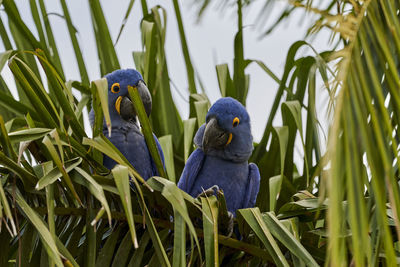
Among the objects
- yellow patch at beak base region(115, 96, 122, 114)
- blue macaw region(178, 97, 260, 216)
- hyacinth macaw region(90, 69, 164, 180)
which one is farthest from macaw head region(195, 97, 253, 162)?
yellow patch at beak base region(115, 96, 122, 114)

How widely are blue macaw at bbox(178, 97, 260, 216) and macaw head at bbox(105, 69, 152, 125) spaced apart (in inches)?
11.5

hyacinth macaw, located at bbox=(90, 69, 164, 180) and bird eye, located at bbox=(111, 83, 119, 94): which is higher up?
bird eye, located at bbox=(111, 83, 119, 94)

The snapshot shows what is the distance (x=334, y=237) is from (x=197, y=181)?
5.52 feet

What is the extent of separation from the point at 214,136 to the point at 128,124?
1.21 ft

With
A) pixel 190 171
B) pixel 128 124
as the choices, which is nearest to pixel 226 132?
pixel 190 171

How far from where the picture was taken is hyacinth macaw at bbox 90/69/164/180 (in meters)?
2.36

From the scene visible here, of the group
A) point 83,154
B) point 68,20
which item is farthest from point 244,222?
point 68,20

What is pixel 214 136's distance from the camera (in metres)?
2.38

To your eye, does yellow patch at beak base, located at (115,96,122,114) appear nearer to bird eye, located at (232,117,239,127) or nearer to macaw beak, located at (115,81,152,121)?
macaw beak, located at (115,81,152,121)

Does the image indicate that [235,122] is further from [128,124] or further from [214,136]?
[128,124]

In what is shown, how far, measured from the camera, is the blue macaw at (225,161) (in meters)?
2.39

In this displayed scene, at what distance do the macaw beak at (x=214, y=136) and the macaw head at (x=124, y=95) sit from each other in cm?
28

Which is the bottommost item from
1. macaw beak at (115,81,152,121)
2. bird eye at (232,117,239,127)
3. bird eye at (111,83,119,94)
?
bird eye at (232,117,239,127)

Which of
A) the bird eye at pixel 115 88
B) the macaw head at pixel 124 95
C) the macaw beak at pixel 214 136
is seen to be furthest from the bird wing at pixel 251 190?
the bird eye at pixel 115 88
